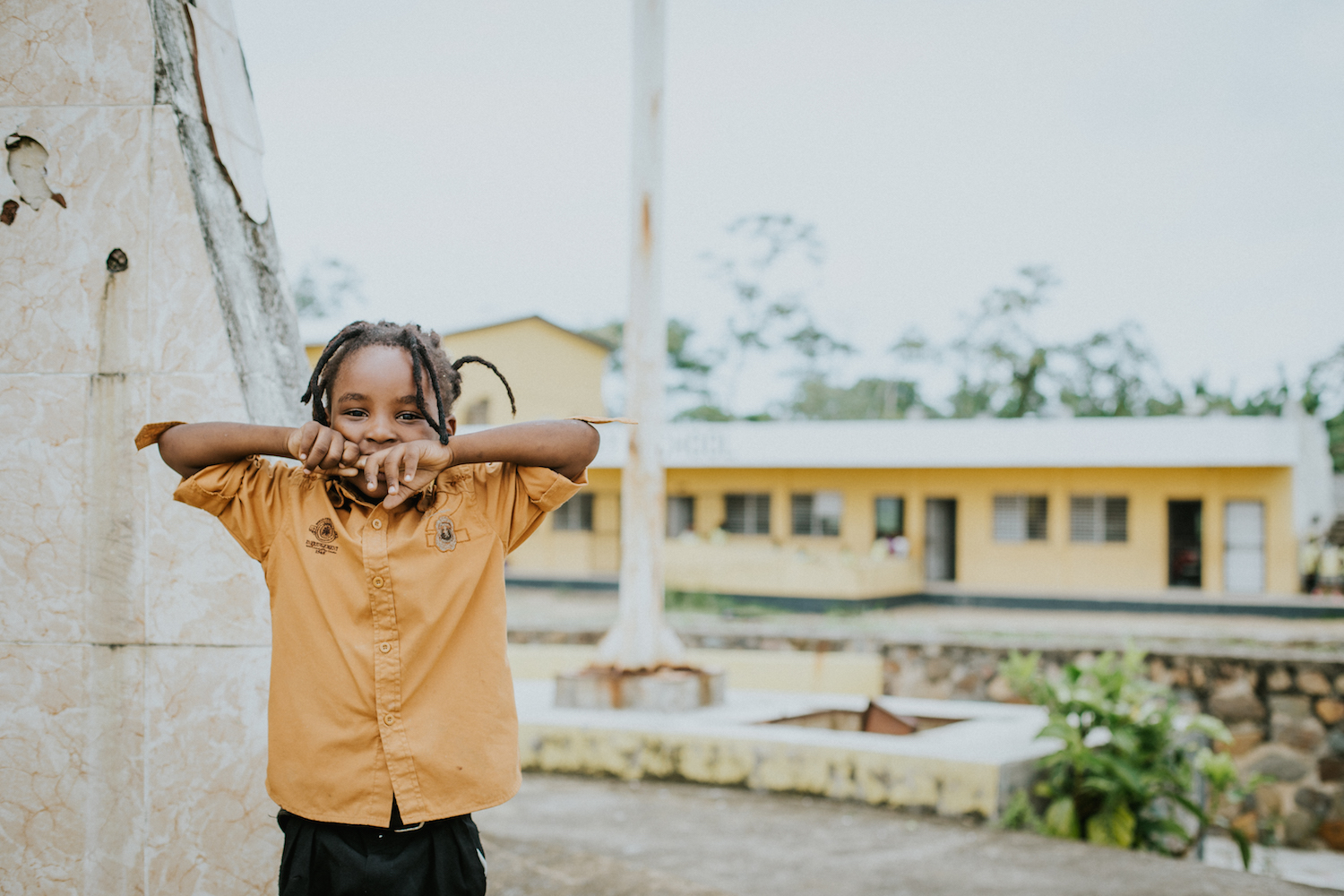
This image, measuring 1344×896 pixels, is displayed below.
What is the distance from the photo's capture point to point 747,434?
20.4 metres

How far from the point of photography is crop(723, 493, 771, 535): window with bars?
823 inches

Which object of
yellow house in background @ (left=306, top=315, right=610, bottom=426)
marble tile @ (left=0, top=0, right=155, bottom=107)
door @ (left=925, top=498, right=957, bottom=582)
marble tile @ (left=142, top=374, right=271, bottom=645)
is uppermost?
yellow house in background @ (left=306, top=315, right=610, bottom=426)

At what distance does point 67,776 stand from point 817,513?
61.7 ft

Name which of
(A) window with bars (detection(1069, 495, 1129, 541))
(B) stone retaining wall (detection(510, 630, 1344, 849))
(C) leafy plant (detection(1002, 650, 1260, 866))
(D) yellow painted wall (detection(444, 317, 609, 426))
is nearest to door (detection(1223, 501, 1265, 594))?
(A) window with bars (detection(1069, 495, 1129, 541))

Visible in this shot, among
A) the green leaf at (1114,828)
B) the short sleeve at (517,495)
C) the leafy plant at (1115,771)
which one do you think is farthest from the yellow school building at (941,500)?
the short sleeve at (517,495)

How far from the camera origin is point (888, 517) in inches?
797

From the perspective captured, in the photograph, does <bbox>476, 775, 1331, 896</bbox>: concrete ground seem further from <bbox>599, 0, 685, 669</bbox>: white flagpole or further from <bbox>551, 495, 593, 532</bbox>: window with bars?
<bbox>551, 495, 593, 532</bbox>: window with bars

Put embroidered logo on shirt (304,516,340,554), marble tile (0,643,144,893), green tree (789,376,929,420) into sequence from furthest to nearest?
1. green tree (789,376,929,420)
2. marble tile (0,643,144,893)
3. embroidered logo on shirt (304,516,340,554)

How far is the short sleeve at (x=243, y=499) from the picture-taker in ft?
5.79

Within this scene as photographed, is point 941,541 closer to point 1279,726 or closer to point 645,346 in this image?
point 1279,726

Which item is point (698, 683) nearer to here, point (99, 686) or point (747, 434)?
point (99, 686)

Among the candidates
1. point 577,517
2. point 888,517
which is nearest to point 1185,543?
point 888,517

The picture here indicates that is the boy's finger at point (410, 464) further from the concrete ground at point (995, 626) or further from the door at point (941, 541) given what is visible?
the door at point (941, 541)

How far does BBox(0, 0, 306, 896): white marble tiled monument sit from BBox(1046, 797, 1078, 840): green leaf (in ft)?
14.0
